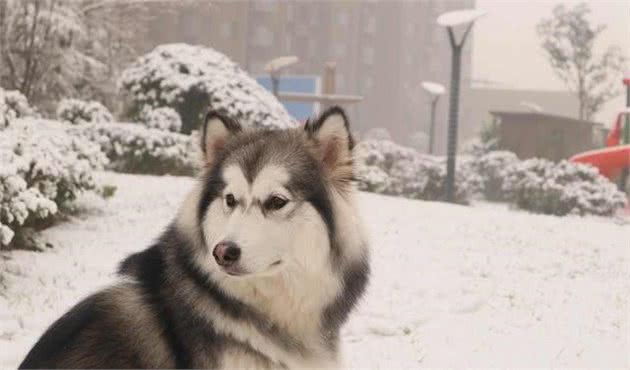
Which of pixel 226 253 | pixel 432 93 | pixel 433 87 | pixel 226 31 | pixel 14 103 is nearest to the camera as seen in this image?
pixel 226 253

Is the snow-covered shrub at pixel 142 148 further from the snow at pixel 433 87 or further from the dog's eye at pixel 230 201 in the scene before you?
the dog's eye at pixel 230 201

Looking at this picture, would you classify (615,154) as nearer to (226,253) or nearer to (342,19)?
(342,19)

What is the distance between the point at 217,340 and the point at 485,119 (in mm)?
17599

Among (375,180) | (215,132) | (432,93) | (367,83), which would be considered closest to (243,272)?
(215,132)

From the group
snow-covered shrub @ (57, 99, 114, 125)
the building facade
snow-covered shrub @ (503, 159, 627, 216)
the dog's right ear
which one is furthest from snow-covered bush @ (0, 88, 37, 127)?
snow-covered shrub @ (503, 159, 627, 216)

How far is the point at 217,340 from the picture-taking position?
3.21m

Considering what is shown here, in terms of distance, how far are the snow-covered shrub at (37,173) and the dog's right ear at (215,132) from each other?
3295mm

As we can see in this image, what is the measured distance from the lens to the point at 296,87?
51.0 ft

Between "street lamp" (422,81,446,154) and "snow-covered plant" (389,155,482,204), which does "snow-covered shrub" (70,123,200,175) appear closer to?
"snow-covered plant" (389,155,482,204)

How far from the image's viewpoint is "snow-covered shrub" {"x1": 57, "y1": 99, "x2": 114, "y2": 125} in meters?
13.4

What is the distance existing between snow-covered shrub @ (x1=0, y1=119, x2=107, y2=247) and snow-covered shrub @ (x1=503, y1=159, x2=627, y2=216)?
32.8ft

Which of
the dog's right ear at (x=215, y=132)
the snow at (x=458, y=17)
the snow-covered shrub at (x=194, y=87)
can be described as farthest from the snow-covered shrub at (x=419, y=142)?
the dog's right ear at (x=215, y=132)

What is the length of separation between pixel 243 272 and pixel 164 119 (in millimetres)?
10837

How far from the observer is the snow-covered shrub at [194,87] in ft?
45.0
